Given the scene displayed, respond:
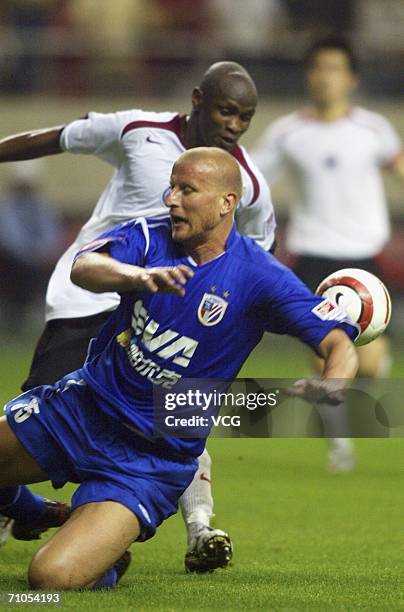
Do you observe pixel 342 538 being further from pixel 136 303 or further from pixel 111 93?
pixel 111 93

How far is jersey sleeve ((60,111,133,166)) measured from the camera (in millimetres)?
6777

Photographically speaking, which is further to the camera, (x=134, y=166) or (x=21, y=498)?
(x=134, y=166)

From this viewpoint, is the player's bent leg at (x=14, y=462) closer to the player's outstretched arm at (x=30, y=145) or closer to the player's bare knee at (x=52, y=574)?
the player's bare knee at (x=52, y=574)

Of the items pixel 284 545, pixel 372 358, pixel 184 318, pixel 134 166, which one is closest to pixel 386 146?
pixel 372 358

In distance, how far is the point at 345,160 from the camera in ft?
34.9

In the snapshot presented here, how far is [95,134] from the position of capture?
6805 mm

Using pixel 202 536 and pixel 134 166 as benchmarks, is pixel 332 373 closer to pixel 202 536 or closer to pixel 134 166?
pixel 202 536

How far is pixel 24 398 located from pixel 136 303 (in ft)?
2.28

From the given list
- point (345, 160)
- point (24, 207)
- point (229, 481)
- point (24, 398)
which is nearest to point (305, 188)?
point (345, 160)

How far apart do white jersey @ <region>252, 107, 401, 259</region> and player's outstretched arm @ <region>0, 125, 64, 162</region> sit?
3803 mm

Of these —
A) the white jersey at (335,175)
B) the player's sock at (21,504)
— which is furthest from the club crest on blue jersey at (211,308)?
the white jersey at (335,175)

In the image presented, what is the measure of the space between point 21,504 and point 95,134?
1.88 metres

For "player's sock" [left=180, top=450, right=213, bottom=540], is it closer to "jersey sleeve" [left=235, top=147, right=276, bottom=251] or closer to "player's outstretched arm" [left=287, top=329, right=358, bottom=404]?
"jersey sleeve" [left=235, top=147, right=276, bottom=251]

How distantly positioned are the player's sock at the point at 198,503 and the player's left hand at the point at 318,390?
147 centimetres
